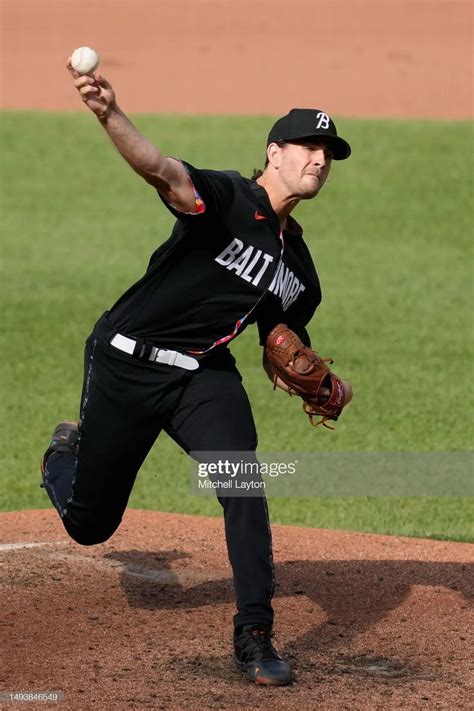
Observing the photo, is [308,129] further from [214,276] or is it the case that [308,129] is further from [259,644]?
[259,644]

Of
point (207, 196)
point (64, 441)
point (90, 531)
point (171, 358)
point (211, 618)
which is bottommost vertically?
point (211, 618)

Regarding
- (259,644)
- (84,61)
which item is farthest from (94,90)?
(259,644)

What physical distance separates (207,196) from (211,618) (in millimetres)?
1825

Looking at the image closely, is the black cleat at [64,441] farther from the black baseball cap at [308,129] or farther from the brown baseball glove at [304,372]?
the black baseball cap at [308,129]

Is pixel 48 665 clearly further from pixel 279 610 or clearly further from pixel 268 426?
pixel 268 426

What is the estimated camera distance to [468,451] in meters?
9.09

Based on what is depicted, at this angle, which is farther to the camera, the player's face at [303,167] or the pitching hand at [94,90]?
the player's face at [303,167]

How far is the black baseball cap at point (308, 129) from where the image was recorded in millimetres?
4910

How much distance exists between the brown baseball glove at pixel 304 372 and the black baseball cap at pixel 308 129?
0.73m

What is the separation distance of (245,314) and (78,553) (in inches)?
76.0

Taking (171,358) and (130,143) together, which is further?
(171,358)

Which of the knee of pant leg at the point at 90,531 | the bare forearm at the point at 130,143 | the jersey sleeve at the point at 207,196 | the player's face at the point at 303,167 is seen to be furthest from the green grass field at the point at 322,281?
the bare forearm at the point at 130,143

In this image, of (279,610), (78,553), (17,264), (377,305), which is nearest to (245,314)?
(279,610)

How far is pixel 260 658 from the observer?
4.64m
